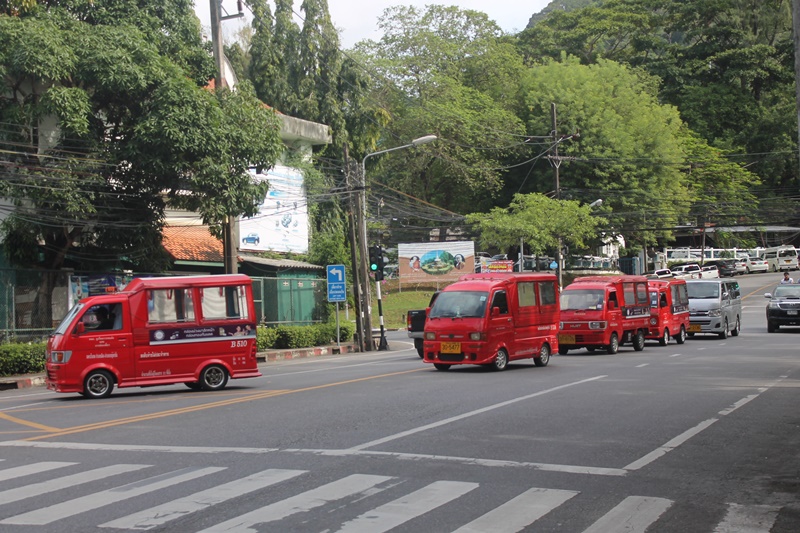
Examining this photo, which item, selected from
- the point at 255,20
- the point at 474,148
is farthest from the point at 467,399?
the point at 474,148

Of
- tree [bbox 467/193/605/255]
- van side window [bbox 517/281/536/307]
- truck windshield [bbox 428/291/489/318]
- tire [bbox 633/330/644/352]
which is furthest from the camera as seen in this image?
tree [bbox 467/193/605/255]

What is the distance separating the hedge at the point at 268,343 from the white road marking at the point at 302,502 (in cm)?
1832

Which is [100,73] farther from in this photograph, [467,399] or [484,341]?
[467,399]

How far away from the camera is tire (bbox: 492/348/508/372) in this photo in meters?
20.9

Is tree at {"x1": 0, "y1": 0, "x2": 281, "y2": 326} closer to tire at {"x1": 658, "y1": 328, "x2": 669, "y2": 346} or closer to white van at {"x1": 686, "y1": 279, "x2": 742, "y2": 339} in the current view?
tire at {"x1": 658, "y1": 328, "x2": 669, "y2": 346}

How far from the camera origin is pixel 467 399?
15.1m

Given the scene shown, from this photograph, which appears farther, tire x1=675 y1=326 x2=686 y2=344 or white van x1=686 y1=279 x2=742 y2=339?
white van x1=686 y1=279 x2=742 y2=339

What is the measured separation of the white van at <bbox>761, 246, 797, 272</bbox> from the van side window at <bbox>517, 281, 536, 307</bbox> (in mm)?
62738

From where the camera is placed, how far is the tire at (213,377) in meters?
18.6

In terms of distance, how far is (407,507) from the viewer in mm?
7555

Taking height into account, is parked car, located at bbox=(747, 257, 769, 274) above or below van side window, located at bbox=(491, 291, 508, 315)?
above

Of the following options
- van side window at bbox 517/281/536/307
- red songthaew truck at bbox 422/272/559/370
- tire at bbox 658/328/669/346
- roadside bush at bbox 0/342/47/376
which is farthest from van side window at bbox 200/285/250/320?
tire at bbox 658/328/669/346

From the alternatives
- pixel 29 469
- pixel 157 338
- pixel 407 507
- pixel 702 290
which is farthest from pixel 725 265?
pixel 407 507

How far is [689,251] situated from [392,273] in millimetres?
31834
